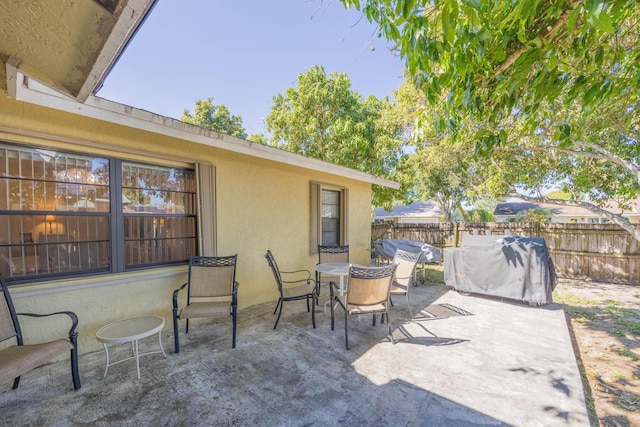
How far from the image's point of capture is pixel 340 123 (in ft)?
28.3

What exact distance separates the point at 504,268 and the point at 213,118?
1484 centimetres

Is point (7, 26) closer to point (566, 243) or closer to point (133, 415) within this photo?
point (133, 415)

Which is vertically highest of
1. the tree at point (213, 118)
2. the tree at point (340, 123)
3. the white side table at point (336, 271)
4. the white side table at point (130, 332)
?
the tree at point (213, 118)

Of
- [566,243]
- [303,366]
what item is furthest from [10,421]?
[566,243]

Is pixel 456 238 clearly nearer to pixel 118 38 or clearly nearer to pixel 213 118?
pixel 118 38

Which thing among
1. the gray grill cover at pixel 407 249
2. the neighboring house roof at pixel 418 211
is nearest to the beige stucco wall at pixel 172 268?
the gray grill cover at pixel 407 249

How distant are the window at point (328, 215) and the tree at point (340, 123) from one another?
9.77ft

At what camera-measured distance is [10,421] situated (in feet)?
6.47

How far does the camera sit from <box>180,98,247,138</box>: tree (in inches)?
552

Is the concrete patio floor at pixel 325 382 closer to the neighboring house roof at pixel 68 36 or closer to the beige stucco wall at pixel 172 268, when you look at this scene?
the beige stucco wall at pixel 172 268

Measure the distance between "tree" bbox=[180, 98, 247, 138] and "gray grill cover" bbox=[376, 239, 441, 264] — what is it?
1093 cm

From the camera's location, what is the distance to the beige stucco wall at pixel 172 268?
2717 mm

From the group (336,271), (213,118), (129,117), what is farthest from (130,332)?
(213,118)

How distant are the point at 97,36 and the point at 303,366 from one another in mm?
3069
